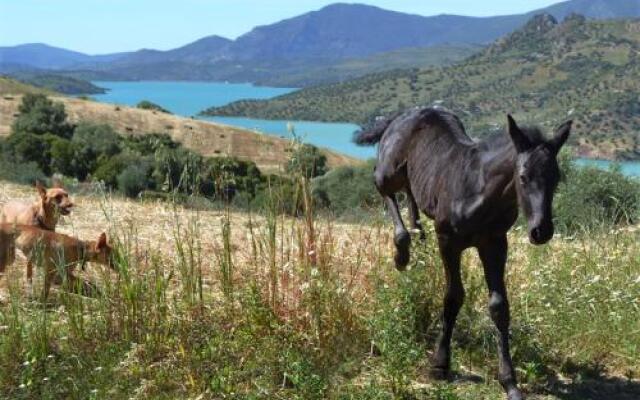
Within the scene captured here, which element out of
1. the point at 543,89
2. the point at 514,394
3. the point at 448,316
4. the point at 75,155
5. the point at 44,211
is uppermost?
the point at 543,89

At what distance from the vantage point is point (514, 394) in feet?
16.3

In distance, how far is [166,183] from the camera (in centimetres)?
586

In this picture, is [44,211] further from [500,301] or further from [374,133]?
[500,301]

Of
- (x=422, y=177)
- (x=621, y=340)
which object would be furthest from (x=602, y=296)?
(x=422, y=177)

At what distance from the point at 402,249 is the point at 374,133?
1.83m

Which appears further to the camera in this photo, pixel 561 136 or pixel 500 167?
pixel 500 167

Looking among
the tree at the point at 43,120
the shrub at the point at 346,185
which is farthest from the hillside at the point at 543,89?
the shrub at the point at 346,185

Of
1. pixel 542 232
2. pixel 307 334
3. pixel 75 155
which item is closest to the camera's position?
pixel 542 232

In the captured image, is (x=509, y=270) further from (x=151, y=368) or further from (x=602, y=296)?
(x=151, y=368)

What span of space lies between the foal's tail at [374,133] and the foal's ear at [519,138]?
276cm

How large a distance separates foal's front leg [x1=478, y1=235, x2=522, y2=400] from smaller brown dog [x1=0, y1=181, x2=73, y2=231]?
485 cm

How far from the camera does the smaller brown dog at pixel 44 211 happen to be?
810cm

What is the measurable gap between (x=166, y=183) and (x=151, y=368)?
1.44m

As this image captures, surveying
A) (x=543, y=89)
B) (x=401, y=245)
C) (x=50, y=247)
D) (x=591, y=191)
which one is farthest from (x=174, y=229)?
(x=543, y=89)
